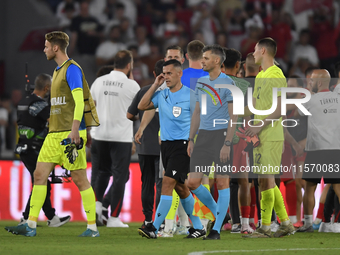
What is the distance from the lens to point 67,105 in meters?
5.78

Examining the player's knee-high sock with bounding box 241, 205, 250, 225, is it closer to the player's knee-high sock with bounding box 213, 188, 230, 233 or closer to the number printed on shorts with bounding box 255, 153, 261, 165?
the number printed on shorts with bounding box 255, 153, 261, 165

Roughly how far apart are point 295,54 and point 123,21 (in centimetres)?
453

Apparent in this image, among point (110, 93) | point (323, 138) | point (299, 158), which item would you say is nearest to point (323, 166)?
point (323, 138)

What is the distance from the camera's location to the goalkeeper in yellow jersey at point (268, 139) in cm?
589

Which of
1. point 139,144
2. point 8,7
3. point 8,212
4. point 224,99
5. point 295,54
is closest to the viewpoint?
point 224,99

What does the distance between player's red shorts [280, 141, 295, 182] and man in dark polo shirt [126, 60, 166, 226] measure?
1.88m

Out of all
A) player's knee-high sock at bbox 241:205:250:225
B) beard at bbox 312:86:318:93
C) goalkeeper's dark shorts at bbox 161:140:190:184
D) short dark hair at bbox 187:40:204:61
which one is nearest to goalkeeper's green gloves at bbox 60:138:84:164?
goalkeeper's dark shorts at bbox 161:140:190:184

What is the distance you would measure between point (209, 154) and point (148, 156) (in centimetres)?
132

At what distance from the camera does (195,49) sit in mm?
6848

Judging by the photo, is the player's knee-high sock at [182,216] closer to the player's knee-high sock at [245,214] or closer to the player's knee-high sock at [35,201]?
the player's knee-high sock at [245,214]

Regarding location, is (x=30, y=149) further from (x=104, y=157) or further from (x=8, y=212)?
(x=8, y=212)

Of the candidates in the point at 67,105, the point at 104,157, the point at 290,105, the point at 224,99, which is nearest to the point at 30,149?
the point at 104,157

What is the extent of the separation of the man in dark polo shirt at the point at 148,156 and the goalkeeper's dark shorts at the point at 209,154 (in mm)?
932

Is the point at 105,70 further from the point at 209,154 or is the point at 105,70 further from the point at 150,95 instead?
the point at 209,154
